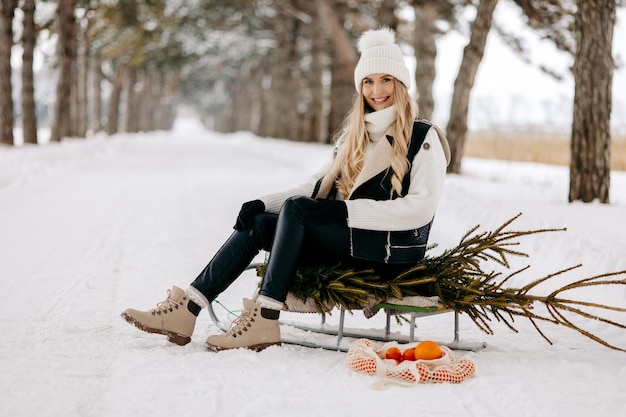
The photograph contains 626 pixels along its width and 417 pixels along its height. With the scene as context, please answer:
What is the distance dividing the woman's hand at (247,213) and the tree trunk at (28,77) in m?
15.8

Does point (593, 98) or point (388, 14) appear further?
point (388, 14)

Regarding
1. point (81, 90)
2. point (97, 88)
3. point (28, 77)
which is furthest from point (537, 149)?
point (97, 88)

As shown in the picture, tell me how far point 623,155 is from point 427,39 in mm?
3944

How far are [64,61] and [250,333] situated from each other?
733 inches

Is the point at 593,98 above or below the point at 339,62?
below

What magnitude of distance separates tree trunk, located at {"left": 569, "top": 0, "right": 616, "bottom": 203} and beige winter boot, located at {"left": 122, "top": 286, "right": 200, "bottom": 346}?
528cm

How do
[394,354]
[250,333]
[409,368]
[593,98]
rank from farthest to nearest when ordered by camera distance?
[593,98]
[250,333]
[394,354]
[409,368]

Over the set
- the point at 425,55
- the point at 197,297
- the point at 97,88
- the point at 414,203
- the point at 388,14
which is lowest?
the point at 197,297

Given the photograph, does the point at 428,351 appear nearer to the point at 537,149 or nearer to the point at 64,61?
the point at 537,149

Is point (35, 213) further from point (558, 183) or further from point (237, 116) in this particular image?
point (237, 116)

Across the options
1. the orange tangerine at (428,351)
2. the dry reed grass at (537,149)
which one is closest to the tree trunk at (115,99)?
the dry reed grass at (537,149)

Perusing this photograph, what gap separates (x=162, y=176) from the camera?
13383mm

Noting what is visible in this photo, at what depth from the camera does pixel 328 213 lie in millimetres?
3771

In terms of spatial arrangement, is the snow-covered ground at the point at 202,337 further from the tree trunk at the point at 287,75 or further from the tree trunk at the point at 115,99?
the tree trunk at the point at 115,99
